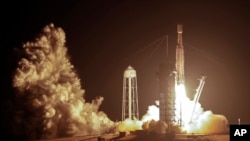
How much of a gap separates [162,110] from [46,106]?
13.9m

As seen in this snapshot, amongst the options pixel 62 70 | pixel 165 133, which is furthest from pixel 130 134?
pixel 62 70

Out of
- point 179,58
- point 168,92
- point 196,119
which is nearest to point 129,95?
point 168,92

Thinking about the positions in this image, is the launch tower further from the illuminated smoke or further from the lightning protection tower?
the lightning protection tower

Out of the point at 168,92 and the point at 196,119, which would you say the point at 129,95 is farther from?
the point at 196,119

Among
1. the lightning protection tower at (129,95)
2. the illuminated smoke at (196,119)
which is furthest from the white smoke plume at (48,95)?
the illuminated smoke at (196,119)

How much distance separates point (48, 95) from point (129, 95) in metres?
11.1

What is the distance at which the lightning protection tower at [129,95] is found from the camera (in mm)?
64375

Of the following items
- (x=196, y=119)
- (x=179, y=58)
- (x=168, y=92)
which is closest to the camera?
(x=168, y=92)

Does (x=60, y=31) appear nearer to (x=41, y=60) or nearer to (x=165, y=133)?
(x=41, y=60)

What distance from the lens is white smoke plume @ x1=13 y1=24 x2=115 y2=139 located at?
58.6m

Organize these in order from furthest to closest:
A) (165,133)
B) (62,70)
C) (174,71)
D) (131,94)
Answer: (131,94) < (62,70) < (174,71) < (165,133)

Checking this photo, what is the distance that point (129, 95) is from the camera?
65.1 metres

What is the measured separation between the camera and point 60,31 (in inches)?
2424

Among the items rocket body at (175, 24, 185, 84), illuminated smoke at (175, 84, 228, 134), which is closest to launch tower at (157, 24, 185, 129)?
illuminated smoke at (175, 84, 228, 134)
